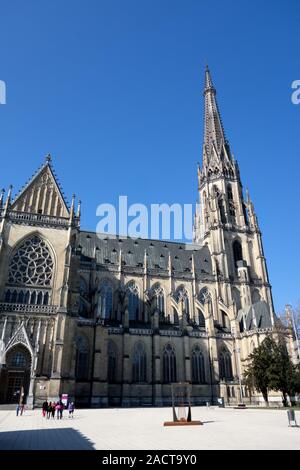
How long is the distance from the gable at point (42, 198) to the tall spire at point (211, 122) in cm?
4120

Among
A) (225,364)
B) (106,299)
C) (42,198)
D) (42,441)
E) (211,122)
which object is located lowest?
(42,441)

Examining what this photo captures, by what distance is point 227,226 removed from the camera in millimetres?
66000

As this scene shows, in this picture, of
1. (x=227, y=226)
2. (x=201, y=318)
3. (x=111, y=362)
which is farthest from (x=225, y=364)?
(x=227, y=226)

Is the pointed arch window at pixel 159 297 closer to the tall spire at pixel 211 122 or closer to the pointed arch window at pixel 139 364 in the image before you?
the pointed arch window at pixel 139 364

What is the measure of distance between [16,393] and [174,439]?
2698 centimetres

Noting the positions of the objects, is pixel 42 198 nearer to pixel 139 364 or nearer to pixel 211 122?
pixel 139 364

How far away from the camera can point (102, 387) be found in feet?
132

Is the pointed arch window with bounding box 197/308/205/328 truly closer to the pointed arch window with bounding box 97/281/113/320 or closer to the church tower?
the church tower

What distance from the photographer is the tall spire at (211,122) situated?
76.3 meters

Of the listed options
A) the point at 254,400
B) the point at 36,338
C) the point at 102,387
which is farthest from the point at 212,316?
the point at 36,338

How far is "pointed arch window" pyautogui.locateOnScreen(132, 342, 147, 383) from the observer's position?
46.0 meters

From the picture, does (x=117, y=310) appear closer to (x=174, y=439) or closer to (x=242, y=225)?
(x=242, y=225)

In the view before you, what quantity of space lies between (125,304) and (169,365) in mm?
10309
